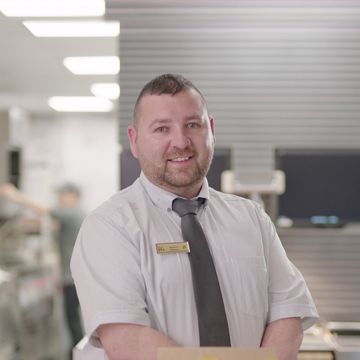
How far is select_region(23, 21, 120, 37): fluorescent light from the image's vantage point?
13.5 ft

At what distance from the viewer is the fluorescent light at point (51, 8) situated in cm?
363

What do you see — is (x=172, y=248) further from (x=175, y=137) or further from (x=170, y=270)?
(x=175, y=137)

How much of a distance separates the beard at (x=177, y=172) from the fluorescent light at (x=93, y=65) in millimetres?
3767

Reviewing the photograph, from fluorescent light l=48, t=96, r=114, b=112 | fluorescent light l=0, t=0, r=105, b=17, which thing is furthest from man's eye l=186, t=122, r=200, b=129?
fluorescent light l=48, t=96, r=114, b=112

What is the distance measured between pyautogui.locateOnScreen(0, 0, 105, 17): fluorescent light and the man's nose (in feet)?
7.53

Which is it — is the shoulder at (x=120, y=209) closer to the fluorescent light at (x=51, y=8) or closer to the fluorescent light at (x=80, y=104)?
the fluorescent light at (x=51, y=8)

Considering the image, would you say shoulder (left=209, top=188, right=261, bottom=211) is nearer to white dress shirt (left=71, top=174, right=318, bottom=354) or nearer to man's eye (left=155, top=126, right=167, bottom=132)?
white dress shirt (left=71, top=174, right=318, bottom=354)

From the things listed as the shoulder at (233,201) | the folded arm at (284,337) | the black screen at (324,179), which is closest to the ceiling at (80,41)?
the black screen at (324,179)

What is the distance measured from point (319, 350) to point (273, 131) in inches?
42.0

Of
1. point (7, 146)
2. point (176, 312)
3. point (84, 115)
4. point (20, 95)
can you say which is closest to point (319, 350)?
point (176, 312)

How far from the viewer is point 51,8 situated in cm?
383

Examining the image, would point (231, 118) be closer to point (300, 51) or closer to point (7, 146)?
point (300, 51)

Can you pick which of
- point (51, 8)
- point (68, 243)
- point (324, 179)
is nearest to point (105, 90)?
point (68, 243)

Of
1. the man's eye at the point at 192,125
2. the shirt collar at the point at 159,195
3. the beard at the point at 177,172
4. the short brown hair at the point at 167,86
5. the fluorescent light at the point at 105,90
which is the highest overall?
the fluorescent light at the point at 105,90
